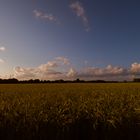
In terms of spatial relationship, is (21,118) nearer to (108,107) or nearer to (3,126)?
(3,126)

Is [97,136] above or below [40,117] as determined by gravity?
below

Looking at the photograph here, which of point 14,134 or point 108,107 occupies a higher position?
point 108,107

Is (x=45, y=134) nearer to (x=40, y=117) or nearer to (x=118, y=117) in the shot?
(x=40, y=117)

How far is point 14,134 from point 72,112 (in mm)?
1947

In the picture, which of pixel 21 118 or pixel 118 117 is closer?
pixel 21 118

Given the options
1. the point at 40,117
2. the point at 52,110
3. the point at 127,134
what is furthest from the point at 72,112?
the point at 127,134

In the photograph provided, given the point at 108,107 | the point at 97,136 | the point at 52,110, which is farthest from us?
the point at 108,107

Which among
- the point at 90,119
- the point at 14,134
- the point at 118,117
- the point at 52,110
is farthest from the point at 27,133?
the point at 118,117

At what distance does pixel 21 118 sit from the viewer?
7297mm

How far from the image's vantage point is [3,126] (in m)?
7.12

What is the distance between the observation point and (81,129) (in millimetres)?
7578

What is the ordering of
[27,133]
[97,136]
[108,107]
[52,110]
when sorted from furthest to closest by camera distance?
1. [108,107]
2. [52,110]
3. [97,136]
4. [27,133]

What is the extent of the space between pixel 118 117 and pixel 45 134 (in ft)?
7.41

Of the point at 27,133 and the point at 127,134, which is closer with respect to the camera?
the point at 27,133
